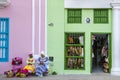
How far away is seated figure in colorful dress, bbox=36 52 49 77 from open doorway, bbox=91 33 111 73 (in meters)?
2.86

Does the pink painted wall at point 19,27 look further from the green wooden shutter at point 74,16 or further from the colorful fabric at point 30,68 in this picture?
the green wooden shutter at point 74,16

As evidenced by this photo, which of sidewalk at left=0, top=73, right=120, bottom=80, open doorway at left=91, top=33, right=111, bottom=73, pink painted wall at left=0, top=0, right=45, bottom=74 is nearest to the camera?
sidewalk at left=0, top=73, right=120, bottom=80

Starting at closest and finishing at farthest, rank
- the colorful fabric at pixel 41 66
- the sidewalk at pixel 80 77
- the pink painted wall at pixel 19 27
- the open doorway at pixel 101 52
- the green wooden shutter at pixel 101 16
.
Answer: the sidewalk at pixel 80 77 → the colorful fabric at pixel 41 66 → the pink painted wall at pixel 19 27 → the green wooden shutter at pixel 101 16 → the open doorway at pixel 101 52

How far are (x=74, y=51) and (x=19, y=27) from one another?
326 centimetres

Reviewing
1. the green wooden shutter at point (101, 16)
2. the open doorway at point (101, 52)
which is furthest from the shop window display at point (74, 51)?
the green wooden shutter at point (101, 16)

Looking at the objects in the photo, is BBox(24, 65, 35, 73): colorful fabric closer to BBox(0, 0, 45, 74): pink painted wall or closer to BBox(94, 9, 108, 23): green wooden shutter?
BBox(0, 0, 45, 74): pink painted wall

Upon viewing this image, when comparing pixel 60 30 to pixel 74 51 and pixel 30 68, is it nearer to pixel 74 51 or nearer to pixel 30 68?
pixel 74 51

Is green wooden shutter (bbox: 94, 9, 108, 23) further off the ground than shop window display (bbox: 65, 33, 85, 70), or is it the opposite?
green wooden shutter (bbox: 94, 9, 108, 23)

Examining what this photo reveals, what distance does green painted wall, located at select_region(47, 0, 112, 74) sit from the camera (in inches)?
739

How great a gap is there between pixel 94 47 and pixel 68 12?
274 centimetres

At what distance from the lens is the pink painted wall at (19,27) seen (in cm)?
1869

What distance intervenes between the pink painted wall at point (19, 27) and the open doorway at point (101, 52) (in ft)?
10.5

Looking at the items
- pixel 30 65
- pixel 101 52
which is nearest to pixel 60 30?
pixel 30 65

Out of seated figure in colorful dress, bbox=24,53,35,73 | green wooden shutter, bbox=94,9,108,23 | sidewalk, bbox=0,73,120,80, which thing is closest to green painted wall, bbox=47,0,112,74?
green wooden shutter, bbox=94,9,108,23
